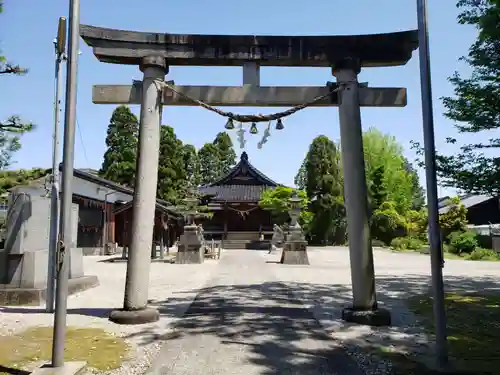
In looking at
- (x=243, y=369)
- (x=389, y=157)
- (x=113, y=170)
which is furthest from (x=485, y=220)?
(x=243, y=369)

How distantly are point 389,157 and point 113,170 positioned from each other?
32628 millimetres

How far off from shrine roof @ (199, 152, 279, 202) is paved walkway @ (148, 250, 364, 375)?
3551cm

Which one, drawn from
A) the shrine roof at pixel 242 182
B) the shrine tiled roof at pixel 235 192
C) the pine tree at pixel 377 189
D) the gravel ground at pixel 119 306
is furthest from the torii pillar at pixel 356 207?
the pine tree at pixel 377 189

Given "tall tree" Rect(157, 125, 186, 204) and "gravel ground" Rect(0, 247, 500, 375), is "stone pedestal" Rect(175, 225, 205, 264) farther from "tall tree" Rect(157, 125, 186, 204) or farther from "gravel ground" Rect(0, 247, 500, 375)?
"tall tree" Rect(157, 125, 186, 204)

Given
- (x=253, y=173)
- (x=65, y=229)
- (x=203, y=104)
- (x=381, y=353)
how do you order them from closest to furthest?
(x=65, y=229) < (x=381, y=353) < (x=203, y=104) < (x=253, y=173)

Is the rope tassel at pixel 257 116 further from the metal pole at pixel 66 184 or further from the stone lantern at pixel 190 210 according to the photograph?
the stone lantern at pixel 190 210

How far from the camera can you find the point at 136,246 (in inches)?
278

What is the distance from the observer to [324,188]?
4356cm

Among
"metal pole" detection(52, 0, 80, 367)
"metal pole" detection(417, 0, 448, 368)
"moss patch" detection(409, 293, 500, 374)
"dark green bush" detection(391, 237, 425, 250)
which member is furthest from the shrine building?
"metal pole" detection(52, 0, 80, 367)

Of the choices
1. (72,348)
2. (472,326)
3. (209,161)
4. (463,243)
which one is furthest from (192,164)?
(72,348)

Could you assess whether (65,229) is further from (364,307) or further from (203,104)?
(364,307)

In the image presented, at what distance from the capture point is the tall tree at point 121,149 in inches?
1640

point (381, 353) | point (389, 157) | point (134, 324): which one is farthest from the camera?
point (389, 157)

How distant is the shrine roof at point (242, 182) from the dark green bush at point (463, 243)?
63.4 ft
